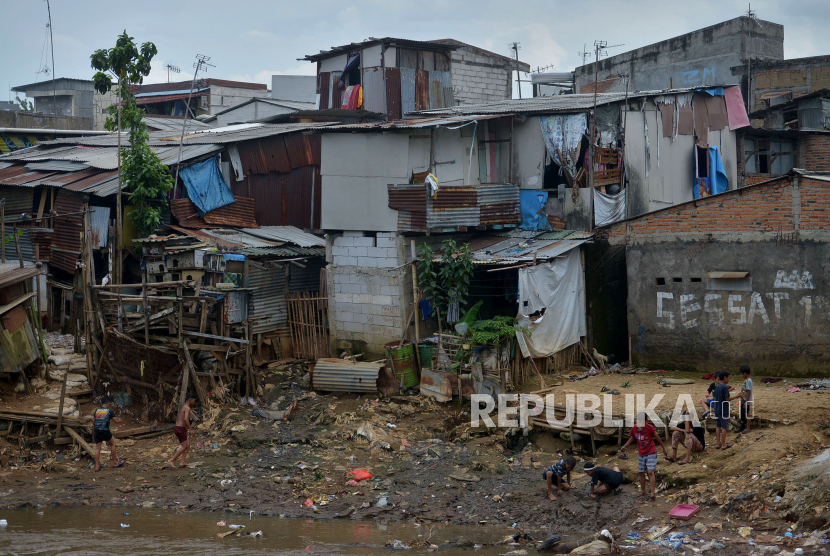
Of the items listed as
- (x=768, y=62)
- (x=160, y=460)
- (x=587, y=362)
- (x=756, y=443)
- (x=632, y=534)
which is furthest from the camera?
(x=768, y=62)

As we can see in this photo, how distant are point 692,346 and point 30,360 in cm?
1227

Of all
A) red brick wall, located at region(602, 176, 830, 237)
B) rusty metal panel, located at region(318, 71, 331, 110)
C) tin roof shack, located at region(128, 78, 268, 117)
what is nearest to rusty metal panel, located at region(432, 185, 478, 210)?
red brick wall, located at region(602, 176, 830, 237)

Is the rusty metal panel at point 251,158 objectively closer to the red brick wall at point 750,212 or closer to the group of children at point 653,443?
the red brick wall at point 750,212

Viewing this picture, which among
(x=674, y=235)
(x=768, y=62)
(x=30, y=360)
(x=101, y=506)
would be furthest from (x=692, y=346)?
(x=768, y=62)

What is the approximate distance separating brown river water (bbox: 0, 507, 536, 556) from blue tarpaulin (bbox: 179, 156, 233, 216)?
9.28 metres

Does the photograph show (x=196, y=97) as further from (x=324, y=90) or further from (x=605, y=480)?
(x=605, y=480)

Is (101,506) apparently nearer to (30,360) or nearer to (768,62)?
(30,360)

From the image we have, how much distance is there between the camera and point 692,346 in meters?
15.1

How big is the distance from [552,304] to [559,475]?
15.8ft

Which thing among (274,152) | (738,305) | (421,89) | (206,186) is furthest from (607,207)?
(421,89)

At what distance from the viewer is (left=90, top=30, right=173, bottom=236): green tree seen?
1791 centimetres

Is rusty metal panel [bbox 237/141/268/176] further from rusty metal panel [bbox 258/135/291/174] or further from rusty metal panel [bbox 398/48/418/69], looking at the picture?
rusty metal panel [bbox 398/48/418/69]

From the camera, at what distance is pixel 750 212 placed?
14.5 meters

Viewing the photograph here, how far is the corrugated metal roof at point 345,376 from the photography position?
15.7m
